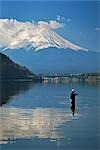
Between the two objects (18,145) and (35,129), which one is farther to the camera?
(35,129)

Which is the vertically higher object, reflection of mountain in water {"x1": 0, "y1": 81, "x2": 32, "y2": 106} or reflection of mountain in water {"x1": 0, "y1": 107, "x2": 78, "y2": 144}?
reflection of mountain in water {"x1": 0, "y1": 81, "x2": 32, "y2": 106}

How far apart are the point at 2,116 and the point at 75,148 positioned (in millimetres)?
10614

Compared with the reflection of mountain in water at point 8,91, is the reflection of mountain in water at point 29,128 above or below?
below

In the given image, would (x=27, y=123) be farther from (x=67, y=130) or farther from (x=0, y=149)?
(x=0, y=149)

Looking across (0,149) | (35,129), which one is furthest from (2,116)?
(0,149)

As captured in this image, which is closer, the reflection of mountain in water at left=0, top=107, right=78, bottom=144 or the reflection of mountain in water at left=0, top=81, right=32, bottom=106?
the reflection of mountain in water at left=0, top=107, right=78, bottom=144

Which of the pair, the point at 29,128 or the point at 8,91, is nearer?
the point at 29,128

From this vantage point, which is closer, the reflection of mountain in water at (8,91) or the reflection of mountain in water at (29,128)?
the reflection of mountain in water at (29,128)

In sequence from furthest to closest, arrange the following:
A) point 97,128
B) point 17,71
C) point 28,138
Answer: point 17,71 → point 97,128 → point 28,138

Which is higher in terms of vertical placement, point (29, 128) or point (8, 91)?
point (8, 91)

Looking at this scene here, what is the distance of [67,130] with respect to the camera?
64.7 ft

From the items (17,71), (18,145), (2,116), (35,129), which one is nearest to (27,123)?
(35,129)

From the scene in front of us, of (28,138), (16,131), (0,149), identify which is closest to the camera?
(0,149)

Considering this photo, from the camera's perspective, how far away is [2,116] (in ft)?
83.6
